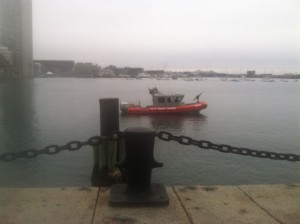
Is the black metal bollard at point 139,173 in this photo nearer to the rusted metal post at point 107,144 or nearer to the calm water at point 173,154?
the rusted metal post at point 107,144

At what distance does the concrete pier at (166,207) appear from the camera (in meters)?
3.31

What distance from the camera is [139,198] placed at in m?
3.71

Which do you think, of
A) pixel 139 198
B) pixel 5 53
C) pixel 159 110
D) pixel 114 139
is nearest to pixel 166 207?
pixel 139 198

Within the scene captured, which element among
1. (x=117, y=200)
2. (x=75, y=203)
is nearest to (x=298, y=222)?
(x=117, y=200)

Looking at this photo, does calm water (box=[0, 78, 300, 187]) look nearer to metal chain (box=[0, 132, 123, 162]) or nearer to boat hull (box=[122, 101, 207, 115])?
boat hull (box=[122, 101, 207, 115])

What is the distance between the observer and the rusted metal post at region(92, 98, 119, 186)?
16.1 feet

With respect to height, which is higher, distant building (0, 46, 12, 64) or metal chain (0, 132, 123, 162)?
distant building (0, 46, 12, 64)

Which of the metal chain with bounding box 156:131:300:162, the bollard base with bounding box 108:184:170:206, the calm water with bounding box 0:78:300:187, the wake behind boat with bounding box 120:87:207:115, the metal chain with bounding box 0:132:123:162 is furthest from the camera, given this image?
the wake behind boat with bounding box 120:87:207:115

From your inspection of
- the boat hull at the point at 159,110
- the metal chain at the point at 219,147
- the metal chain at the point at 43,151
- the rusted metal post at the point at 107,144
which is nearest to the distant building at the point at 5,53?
the boat hull at the point at 159,110

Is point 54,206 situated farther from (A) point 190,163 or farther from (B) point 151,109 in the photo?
(B) point 151,109

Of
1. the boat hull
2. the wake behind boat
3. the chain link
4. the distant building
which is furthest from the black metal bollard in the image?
the distant building

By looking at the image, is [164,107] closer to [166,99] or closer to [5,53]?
[166,99]

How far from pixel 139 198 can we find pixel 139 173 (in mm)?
267

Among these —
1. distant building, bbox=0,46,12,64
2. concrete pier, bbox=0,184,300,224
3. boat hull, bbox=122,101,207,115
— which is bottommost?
boat hull, bbox=122,101,207,115
